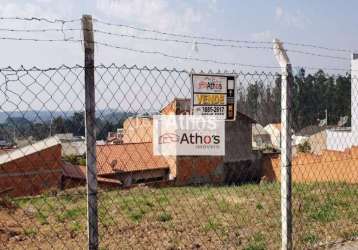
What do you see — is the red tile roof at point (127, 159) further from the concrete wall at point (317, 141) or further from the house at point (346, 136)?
the concrete wall at point (317, 141)

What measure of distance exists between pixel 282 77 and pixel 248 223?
3444 millimetres

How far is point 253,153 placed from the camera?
32.1 metres

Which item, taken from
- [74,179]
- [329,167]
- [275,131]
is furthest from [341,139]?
[74,179]

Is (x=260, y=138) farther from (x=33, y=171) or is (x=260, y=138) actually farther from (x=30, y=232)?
(x=30, y=232)

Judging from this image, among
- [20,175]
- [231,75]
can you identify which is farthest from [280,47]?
[20,175]

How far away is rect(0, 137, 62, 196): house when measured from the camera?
702 inches

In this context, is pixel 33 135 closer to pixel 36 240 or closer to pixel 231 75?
pixel 231 75

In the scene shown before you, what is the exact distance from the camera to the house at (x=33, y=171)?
702 inches

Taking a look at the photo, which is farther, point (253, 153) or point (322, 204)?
point (253, 153)

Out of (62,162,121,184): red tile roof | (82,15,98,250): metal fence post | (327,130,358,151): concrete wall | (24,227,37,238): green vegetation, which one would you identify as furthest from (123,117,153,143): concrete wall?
(327,130,358,151): concrete wall

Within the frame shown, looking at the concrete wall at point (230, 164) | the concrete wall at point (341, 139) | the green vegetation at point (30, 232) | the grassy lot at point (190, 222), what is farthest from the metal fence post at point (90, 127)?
the concrete wall at point (230, 164)

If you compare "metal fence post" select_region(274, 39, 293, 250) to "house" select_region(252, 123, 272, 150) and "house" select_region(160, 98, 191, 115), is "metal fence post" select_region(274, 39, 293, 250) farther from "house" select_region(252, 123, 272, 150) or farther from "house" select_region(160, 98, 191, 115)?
"house" select_region(252, 123, 272, 150)

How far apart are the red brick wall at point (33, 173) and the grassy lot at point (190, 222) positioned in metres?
7.19

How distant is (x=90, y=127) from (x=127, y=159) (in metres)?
22.5
